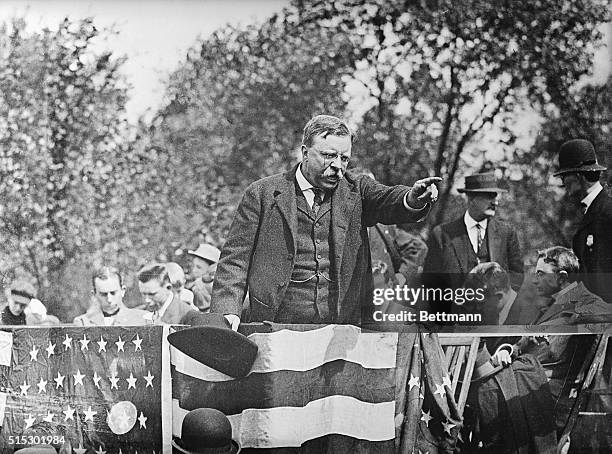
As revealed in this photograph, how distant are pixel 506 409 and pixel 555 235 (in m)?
0.93

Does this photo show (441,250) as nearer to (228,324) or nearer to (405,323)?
(405,323)

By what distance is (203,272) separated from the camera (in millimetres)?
4285

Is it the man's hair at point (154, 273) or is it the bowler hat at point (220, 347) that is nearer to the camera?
the bowler hat at point (220, 347)

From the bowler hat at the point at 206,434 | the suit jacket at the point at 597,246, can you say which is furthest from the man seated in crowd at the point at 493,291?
the bowler hat at the point at 206,434

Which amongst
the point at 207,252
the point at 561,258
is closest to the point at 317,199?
the point at 207,252

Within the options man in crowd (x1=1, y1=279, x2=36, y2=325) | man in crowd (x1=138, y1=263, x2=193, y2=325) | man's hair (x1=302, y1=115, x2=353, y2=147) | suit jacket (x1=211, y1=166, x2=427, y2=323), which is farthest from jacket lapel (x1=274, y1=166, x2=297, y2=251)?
man in crowd (x1=1, y1=279, x2=36, y2=325)

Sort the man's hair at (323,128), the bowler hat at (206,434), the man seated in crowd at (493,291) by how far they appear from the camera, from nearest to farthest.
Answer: the bowler hat at (206,434), the man seated in crowd at (493,291), the man's hair at (323,128)

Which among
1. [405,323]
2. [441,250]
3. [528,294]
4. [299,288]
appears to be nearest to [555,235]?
[528,294]

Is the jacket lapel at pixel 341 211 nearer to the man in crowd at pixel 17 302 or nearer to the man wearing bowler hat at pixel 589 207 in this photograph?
the man wearing bowler hat at pixel 589 207

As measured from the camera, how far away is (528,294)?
4.19 m

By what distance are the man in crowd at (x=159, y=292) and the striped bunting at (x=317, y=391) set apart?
0.51 meters

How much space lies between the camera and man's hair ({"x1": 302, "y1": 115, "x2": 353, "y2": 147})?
4.29m

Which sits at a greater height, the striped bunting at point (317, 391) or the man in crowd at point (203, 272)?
the man in crowd at point (203, 272)

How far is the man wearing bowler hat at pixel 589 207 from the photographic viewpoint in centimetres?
420
